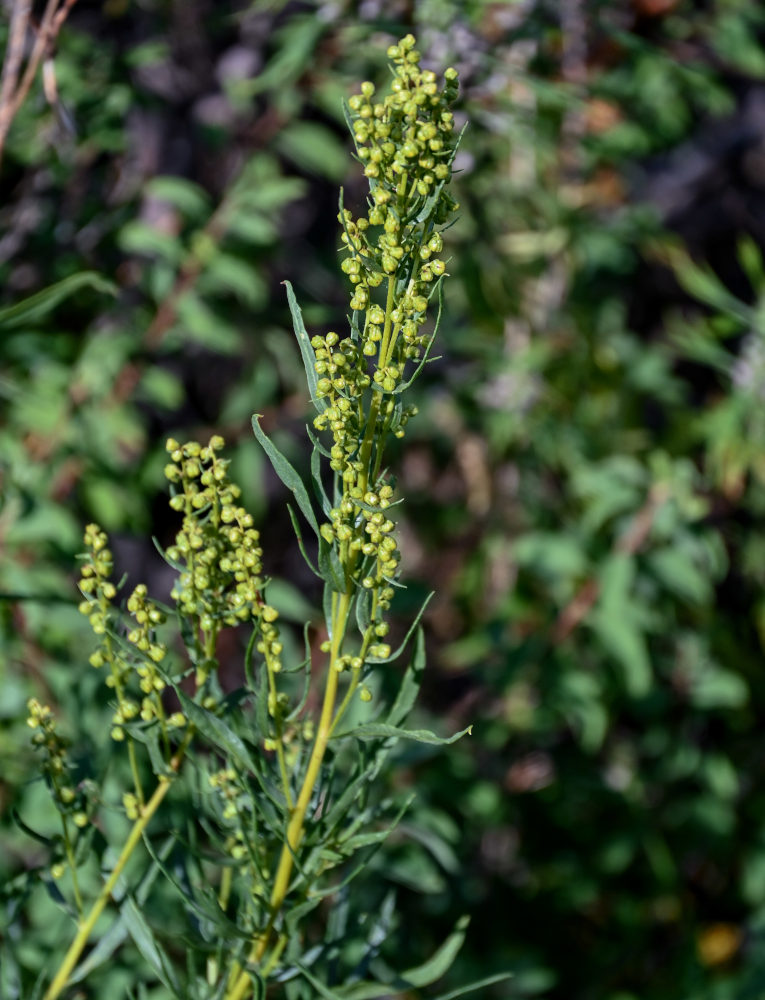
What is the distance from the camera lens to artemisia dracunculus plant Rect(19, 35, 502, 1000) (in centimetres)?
53

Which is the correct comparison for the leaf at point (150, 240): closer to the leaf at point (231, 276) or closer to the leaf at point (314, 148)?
the leaf at point (231, 276)

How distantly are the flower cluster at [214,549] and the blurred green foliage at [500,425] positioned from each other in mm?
421

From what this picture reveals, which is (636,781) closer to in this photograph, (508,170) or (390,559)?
(508,170)

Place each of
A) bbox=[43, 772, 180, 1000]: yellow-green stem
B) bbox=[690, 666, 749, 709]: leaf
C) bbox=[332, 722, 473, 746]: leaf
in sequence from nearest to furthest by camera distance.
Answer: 1. bbox=[332, 722, 473, 746]: leaf
2. bbox=[43, 772, 180, 1000]: yellow-green stem
3. bbox=[690, 666, 749, 709]: leaf

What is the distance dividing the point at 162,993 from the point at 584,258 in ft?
4.52

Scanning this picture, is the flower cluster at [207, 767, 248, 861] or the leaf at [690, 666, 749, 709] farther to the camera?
the leaf at [690, 666, 749, 709]

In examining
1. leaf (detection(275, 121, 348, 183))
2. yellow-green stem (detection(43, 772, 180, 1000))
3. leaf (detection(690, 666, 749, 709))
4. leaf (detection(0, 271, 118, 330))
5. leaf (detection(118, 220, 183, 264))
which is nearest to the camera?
yellow-green stem (detection(43, 772, 180, 1000))

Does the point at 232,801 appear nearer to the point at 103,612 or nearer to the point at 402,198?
the point at 103,612

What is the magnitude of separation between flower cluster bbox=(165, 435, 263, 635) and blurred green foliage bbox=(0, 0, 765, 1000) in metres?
0.42

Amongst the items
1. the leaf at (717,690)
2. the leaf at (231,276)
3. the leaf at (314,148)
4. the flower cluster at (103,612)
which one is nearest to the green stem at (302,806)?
the flower cluster at (103,612)

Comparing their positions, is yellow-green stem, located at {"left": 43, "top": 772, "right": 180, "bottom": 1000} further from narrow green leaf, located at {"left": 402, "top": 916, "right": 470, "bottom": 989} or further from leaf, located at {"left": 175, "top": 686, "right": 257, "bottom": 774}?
narrow green leaf, located at {"left": 402, "top": 916, "right": 470, "bottom": 989}

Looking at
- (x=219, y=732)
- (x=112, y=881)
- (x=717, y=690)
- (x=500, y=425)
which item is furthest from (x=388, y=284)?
(x=717, y=690)

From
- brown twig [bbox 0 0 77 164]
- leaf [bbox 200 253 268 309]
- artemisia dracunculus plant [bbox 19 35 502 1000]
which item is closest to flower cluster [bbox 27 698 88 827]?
artemisia dracunculus plant [bbox 19 35 502 1000]

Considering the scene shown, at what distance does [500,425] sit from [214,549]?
1109 millimetres
